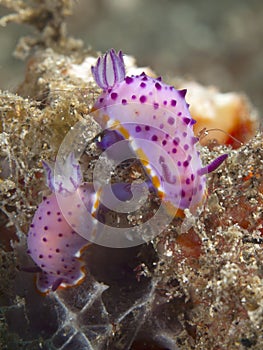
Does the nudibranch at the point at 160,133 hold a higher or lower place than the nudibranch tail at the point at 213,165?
higher

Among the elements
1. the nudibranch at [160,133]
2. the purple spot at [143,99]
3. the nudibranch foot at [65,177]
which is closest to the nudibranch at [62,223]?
the nudibranch foot at [65,177]

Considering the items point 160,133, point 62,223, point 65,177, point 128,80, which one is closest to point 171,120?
point 160,133

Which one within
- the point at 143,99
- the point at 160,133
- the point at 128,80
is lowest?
the point at 160,133

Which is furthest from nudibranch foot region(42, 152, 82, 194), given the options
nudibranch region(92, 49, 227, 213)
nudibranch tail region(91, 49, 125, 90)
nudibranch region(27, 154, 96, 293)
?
nudibranch tail region(91, 49, 125, 90)

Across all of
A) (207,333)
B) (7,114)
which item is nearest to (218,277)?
(207,333)

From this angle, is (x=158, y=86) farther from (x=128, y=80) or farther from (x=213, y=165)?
(x=213, y=165)

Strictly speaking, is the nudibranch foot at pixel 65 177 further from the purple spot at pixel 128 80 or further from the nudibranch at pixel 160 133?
the purple spot at pixel 128 80

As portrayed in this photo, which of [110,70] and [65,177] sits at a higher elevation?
[110,70]
